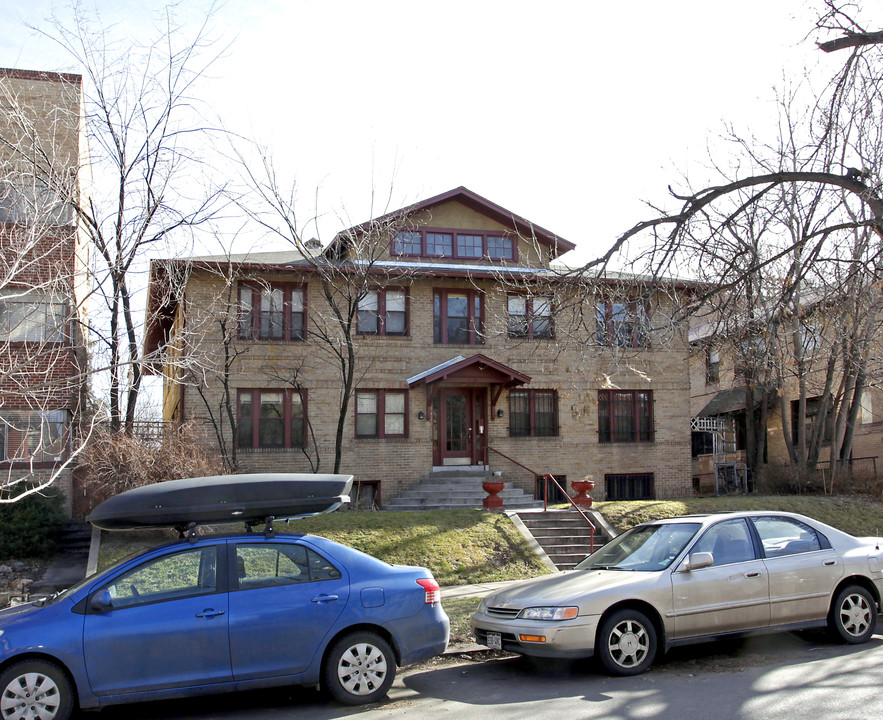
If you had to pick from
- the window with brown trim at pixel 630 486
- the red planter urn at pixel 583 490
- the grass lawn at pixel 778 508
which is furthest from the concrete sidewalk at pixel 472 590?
the window with brown trim at pixel 630 486

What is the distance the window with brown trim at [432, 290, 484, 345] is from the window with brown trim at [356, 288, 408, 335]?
88 centimetres

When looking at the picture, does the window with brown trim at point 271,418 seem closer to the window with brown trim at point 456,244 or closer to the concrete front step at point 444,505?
the concrete front step at point 444,505

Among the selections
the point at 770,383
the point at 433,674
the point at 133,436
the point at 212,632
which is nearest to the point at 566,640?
the point at 433,674

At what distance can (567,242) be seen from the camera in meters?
23.1

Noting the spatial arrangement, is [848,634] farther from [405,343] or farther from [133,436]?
[405,343]

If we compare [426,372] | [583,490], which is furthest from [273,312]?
[583,490]

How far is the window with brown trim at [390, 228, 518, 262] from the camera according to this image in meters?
22.4

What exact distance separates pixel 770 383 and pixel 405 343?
32.8 feet

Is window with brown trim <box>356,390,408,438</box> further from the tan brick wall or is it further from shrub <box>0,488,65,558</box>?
shrub <box>0,488,65,558</box>

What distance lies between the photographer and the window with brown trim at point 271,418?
2109 cm

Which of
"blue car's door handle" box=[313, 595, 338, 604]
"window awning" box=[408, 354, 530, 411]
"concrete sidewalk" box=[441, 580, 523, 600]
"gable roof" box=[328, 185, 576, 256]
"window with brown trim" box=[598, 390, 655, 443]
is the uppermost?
"gable roof" box=[328, 185, 576, 256]

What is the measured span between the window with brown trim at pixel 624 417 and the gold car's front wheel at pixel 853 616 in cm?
1474

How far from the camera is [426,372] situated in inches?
840

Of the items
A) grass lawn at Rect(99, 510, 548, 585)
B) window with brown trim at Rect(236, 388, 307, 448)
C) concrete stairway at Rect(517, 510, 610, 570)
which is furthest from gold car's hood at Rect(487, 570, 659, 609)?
window with brown trim at Rect(236, 388, 307, 448)
